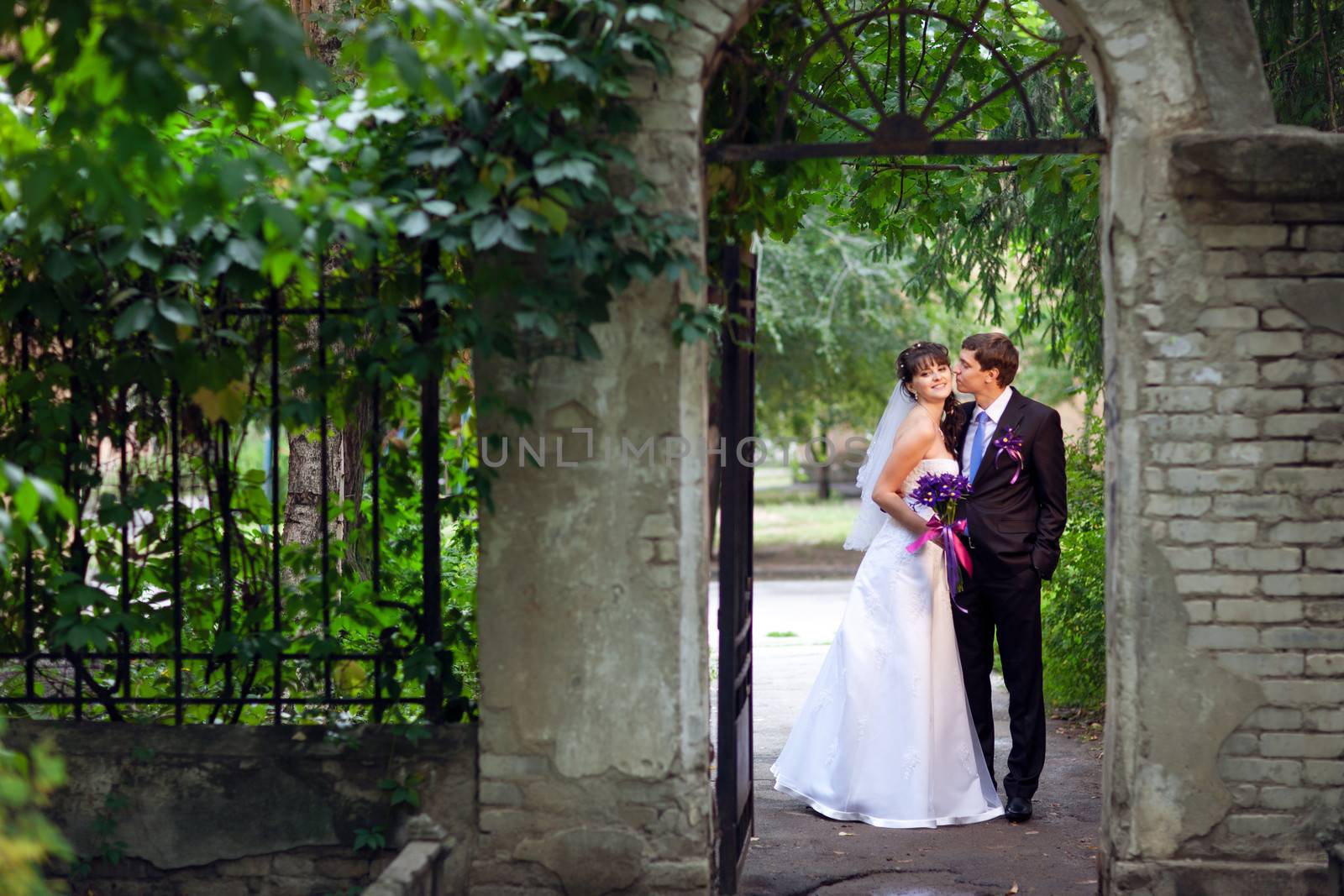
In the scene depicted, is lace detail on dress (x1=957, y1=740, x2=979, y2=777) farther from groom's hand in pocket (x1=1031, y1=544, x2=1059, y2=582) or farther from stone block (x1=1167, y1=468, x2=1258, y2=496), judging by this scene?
stone block (x1=1167, y1=468, x2=1258, y2=496)

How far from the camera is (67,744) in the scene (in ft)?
15.2

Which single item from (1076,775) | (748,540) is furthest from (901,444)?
(1076,775)

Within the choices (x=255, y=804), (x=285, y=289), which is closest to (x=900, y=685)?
(x=255, y=804)

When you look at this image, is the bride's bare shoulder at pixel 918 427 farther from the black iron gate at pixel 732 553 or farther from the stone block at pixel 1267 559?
the stone block at pixel 1267 559

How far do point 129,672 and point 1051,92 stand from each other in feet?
20.0

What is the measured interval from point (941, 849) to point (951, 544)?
1.38m

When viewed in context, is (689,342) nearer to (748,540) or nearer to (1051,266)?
(748,540)

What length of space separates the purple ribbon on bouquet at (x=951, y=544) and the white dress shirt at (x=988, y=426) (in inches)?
12.7

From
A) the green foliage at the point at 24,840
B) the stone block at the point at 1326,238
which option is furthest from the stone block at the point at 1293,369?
the green foliage at the point at 24,840

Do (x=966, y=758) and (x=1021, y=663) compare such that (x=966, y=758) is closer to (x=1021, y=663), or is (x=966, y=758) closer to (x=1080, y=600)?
(x=1021, y=663)

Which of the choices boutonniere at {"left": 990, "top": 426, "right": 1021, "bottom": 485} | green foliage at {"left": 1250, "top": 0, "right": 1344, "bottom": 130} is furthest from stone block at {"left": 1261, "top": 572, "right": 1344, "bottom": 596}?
green foliage at {"left": 1250, "top": 0, "right": 1344, "bottom": 130}

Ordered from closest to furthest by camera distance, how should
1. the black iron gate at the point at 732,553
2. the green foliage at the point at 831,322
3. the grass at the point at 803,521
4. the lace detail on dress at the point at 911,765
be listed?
1. the black iron gate at the point at 732,553
2. the lace detail on dress at the point at 911,765
3. the green foliage at the point at 831,322
4. the grass at the point at 803,521

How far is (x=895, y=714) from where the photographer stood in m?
5.89

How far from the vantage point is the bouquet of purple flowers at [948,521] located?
601cm
